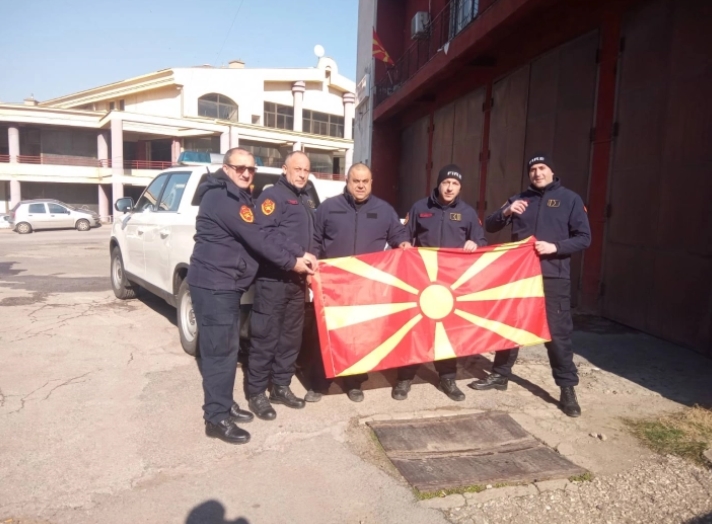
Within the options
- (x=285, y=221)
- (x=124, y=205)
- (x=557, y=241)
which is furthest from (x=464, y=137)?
(x=285, y=221)

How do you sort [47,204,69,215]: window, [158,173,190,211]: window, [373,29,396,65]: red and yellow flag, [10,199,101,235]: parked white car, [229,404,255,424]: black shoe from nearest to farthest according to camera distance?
[229,404,255,424]: black shoe < [158,173,190,211]: window < [373,29,396,65]: red and yellow flag < [10,199,101,235]: parked white car < [47,204,69,215]: window

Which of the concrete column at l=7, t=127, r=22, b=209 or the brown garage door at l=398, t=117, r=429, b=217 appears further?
the concrete column at l=7, t=127, r=22, b=209

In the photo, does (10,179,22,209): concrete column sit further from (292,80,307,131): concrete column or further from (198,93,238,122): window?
(292,80,307,131): concrete column

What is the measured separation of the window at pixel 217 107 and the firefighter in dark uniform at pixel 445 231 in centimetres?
3703

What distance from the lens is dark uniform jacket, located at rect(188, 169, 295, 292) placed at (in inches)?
147

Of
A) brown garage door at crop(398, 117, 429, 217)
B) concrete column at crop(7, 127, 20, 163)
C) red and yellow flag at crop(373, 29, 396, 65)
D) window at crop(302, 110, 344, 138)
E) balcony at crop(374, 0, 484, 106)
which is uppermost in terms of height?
window at crop(302, 110, 344, 138)

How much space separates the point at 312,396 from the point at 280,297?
0.96 metres

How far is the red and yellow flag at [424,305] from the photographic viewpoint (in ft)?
14.3

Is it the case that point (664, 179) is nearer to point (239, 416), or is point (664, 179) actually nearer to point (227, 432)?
point (239, 416)

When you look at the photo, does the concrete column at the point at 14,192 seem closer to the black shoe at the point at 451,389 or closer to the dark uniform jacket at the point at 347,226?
the dark uniform jacket at the point at 347,226

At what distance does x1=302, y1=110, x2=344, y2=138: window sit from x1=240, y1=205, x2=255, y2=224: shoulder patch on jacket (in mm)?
41789

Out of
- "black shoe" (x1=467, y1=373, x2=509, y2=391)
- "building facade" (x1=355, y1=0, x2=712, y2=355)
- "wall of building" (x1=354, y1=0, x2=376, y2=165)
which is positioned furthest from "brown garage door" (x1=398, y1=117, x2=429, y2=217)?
"black shoe" (x1=467, y1=373, x2=509, y2=391)

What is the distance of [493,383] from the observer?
4953 millimetres

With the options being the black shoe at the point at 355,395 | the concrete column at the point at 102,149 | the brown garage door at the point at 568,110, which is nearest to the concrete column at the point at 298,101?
the concrete column at the point at 102,149
